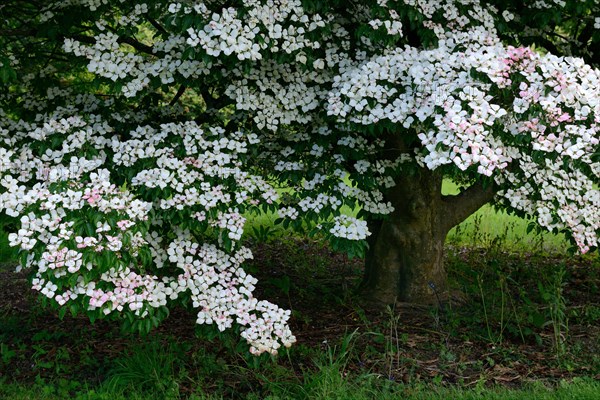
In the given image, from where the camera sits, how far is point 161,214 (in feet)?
11.1

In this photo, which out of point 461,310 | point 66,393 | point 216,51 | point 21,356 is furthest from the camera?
point 461,310

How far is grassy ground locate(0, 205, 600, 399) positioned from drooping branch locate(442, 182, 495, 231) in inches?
24.8

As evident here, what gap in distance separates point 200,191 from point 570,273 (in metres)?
4.31

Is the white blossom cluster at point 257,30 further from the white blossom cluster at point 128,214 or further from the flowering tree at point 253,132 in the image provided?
the white blossom cluster at point 128,214

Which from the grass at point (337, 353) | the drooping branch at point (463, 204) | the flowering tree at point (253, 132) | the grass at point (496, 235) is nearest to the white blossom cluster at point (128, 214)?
the flowering tree at point (253, 132)

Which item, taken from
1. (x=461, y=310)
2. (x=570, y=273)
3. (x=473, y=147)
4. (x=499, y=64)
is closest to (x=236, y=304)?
(x=473, y=147)

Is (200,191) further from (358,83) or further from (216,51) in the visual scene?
(358,83)

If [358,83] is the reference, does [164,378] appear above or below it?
below

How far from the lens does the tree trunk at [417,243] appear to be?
493 cm

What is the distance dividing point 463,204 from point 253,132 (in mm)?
1835

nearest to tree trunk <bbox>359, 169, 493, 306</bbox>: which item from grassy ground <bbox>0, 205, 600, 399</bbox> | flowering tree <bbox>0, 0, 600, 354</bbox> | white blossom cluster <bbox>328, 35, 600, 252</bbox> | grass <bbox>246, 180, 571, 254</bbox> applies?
grassy ground <bbox>0, 205, 600, 399</bbox>

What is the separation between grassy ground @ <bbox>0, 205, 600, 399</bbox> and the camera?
147 inches

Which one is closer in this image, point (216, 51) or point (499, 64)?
point (499, 64)

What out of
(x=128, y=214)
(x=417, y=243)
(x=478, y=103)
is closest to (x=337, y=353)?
(x=417, y=243)
